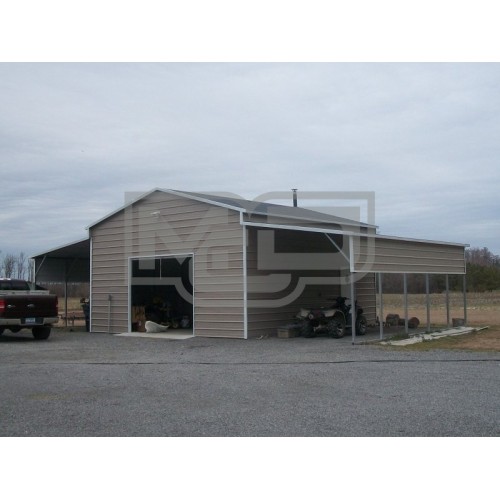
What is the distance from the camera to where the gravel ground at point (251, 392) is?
22.2 feet

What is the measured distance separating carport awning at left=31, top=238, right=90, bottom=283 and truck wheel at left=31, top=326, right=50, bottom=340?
3.81m

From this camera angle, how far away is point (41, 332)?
18641 mm

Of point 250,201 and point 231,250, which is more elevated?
point 250,201

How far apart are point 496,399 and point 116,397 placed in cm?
495

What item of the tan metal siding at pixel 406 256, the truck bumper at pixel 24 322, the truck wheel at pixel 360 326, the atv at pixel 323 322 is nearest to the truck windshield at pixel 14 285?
the truck bumper at pixel 24 322

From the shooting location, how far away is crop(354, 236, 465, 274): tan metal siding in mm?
15594

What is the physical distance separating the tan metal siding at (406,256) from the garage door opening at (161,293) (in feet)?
23.1

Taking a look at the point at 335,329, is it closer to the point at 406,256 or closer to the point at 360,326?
the point at 360,326

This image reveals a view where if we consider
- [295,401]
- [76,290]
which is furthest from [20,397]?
[76,290]

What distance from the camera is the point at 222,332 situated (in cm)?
1733

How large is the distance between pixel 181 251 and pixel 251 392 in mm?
9950

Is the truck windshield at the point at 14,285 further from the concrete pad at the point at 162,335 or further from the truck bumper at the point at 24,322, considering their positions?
the concrete pad at the point at 162,335

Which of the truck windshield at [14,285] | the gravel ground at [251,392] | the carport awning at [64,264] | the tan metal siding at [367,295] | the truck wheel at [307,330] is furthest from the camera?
the tan metal siding at [367,295]

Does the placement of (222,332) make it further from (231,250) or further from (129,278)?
(129,278)
